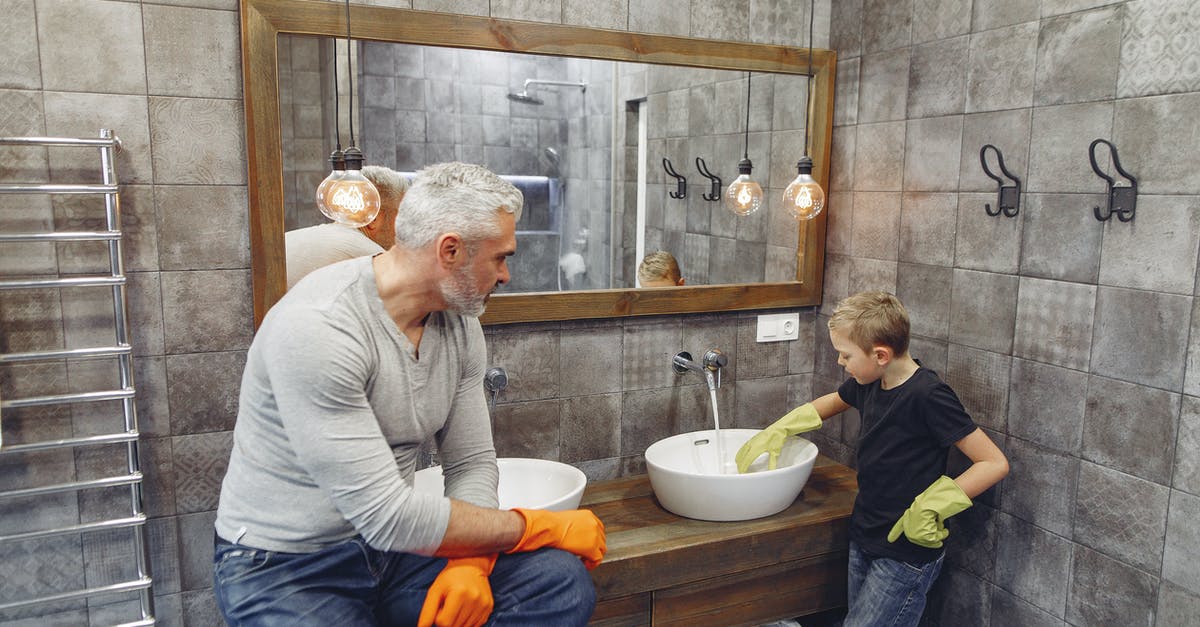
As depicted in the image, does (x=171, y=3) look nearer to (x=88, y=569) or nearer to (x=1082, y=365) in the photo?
(x=88, y=569)

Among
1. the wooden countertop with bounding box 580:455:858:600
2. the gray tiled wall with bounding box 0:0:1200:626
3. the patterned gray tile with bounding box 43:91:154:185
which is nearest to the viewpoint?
the gray tiled wall with bounding box 0:0:1200:626

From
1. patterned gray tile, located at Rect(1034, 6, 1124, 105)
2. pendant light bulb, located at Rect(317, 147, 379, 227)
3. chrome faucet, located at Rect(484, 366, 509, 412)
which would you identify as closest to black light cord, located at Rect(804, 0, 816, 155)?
patterned gray tile, located at Rect(1034, 6, 1124, 105)

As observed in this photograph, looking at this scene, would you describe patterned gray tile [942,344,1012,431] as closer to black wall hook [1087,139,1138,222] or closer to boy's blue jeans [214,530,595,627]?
black wall hook [1087,139,1138,222]

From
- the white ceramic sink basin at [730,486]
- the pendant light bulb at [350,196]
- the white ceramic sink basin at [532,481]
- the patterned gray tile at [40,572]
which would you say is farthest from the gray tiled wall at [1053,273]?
the patterned gray tile at [40,572]

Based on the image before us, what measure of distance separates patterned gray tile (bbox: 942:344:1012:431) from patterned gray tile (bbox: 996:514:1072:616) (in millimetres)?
279

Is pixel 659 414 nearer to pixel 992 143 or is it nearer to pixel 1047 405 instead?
pixel 1047 405

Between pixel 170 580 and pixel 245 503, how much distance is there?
1032 millimetres

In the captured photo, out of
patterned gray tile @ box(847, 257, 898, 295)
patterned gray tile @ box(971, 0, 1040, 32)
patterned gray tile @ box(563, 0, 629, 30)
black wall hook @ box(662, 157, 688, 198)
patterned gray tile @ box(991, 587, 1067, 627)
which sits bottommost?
patterned gray tile @ box(991, 587, 1067, 627)

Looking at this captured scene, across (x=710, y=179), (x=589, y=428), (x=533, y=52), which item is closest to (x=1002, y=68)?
(x=710, y=179)

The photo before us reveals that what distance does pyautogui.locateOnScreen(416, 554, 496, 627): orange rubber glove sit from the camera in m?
1.35

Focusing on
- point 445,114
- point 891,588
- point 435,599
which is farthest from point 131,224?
point 891,588

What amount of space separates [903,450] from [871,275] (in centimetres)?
74

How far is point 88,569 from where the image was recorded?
212 centimetres

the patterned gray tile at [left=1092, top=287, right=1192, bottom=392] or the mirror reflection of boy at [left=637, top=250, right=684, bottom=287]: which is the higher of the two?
the mirror reflection of boy at [left=637, top=250, right=684, bottom=287]
